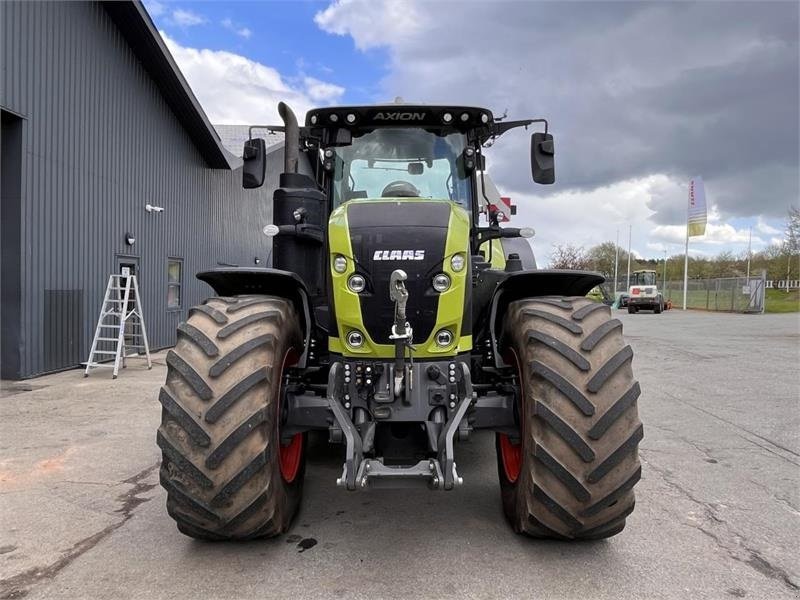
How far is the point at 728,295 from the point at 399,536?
125 feet

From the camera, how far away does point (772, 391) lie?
27.9 ft

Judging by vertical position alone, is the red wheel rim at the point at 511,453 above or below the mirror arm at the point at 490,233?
below

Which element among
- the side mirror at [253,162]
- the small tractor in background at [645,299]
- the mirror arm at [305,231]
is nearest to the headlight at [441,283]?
the mirror arm at [305,231]

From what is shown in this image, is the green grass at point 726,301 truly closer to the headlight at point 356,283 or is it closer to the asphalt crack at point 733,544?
the asphalt crack at point 733,544

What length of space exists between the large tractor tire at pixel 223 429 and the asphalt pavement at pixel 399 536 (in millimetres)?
317

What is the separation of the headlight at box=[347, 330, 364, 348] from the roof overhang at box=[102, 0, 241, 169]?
10945 mm

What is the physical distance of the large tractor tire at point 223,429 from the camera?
2.91 meters

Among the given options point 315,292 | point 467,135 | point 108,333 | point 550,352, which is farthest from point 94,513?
point 108,333

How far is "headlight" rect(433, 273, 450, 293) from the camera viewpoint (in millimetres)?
3184

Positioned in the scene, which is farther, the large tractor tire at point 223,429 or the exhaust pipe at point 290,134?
the exhaust pipe at point 290,134

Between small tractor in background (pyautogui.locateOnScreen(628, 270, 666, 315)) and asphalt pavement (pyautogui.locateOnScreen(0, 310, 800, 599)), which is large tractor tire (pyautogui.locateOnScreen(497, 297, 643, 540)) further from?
small tractor in background (pyautogui.locateOnScreen(628, 270, 666, 315))

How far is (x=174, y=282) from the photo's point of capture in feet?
47.1

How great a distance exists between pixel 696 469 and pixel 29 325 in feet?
30.0

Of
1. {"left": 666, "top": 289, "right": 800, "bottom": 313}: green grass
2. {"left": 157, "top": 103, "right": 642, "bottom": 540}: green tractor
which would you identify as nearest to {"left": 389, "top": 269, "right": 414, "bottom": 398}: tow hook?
{"left": 157, "top": 103, "right": 642, "bottom": 540}: green tractor
